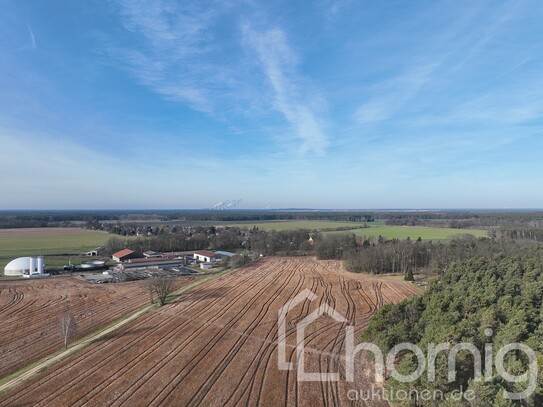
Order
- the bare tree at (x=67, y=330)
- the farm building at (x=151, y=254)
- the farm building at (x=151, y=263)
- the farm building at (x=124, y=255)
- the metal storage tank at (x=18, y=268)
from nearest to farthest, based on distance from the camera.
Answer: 1. the bare tree at (x=67, y=330)
2. the metal storage tank at (x=18, y=268)
3. the farm building at (x=151, y=263)
4. the farm building at (x=124, y=255)
5. the farm building at (x=151, y=254)

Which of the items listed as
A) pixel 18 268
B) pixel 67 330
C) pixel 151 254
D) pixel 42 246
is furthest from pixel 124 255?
pixel 67 330

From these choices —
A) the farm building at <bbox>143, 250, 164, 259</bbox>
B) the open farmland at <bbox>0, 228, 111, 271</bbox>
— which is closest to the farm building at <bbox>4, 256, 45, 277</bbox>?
the open farmland at <bbox>0, 228, 111, 271</bbox>

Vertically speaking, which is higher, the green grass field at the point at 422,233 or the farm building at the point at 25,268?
the green grass field at the point at 422,233

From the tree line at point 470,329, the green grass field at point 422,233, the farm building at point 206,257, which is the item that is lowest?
the farm building at point 206,257

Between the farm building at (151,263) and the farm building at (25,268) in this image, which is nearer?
the farm building at (25,268)

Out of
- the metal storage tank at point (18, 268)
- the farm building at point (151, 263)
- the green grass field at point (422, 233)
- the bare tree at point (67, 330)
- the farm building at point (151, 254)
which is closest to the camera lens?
the bare tree at point (67, 330)

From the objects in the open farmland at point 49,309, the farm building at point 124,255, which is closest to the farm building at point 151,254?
the farm building at point 124,255

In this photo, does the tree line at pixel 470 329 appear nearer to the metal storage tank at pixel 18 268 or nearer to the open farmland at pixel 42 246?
the metal storage tank at pixel 18 268

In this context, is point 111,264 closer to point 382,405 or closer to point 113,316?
point 113,316

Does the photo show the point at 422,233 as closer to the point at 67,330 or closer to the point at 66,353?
the point at 67,330
